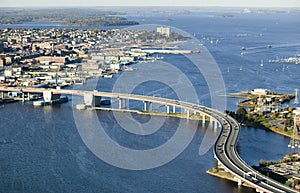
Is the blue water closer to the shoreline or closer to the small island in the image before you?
the shoreline

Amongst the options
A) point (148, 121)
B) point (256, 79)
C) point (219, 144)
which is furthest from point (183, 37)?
point (219, 144)

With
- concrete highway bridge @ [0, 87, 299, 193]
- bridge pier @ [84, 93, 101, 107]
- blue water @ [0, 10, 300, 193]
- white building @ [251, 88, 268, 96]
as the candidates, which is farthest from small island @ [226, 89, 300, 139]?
bridge pier @ [84, 93, 101, 107]

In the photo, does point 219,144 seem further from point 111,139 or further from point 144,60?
point 144,60

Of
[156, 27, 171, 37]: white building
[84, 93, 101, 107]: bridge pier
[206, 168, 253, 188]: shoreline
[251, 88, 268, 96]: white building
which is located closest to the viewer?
[206, 168, 253, 188]: shoreline

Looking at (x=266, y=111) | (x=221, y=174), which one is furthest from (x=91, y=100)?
(x=221, y=174)

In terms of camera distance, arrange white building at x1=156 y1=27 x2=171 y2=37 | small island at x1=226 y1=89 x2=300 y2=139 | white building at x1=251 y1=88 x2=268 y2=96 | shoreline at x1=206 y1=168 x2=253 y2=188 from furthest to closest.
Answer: white building at x1=156 y1=27 x2=171 y2=37
white building at x1=251 y1=88 x2=268 y2=96
small island at x1=226 y1=89 x2=300 y2=139
shoreline at x1=206 y1=168 x2=253 y2=188

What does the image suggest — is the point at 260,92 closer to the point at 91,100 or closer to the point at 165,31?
the point at 91,100

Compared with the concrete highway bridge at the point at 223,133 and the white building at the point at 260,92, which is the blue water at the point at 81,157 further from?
the white building at the point at 260,92

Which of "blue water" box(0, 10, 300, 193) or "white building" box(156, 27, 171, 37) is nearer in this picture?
"blue water" box(0, 10, 300, 193)
